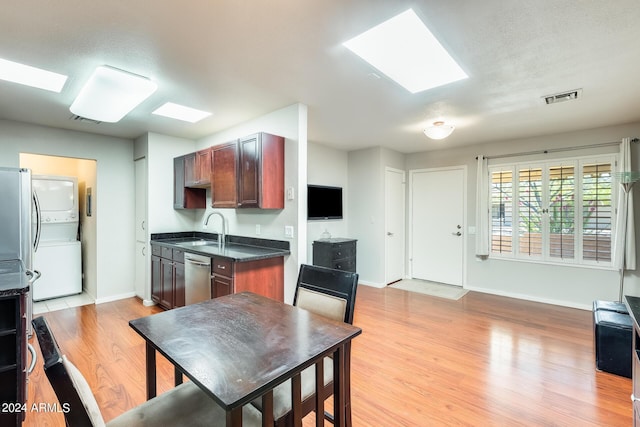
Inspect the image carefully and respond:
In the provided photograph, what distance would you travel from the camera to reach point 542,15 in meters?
1.65

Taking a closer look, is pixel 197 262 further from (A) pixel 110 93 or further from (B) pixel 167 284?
(A) pixel 110 93

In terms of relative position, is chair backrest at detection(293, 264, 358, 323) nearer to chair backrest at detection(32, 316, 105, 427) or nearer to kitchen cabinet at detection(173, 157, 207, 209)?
chair backrest at detection(32, 316, 105, 427)

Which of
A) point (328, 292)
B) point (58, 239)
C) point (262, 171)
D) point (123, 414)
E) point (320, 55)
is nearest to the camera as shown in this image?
point (123, 414)

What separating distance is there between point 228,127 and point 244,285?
2159 millimetres

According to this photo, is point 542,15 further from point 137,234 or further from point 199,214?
point 137,234

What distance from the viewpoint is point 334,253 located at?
14.4ft

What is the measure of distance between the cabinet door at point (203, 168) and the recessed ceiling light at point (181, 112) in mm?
419

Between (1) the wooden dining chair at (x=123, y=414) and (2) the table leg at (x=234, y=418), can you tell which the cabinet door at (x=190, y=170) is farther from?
(2) the table leg at (x=234, y=418)

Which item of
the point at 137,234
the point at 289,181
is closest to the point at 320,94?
the point at 289,181

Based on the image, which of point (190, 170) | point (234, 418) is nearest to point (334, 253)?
point (190, 170)

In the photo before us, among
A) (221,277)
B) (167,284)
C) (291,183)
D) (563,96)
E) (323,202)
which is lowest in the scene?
(167,284)

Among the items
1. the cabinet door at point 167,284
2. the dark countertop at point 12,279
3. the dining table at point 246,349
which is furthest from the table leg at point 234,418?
the cabinet door at point 167,284

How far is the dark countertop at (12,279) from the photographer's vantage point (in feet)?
5.23

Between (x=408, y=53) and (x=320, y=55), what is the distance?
0.63 meters
